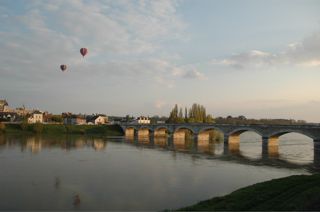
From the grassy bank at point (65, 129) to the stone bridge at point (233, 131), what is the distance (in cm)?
415

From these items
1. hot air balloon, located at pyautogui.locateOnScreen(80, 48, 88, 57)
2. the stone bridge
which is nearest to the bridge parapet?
the stone bridge

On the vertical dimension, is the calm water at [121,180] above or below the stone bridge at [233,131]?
below

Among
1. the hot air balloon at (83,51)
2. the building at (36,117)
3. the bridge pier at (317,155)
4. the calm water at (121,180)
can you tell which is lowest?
the calm water at (121,180)

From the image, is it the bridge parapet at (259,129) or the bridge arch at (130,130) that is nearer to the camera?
the bridge parapet at (259,129)

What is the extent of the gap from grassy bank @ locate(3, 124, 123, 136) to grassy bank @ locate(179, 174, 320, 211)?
2828 inches

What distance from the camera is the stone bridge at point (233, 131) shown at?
1919 inches

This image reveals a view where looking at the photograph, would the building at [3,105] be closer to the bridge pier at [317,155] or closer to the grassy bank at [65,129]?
the grassy bank at [65,129]

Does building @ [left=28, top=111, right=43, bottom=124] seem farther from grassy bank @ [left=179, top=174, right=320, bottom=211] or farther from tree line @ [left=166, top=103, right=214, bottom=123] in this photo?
grassy bank @ [left=179, top=174, right=320, bottom=211]

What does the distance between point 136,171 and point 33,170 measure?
28.2ft

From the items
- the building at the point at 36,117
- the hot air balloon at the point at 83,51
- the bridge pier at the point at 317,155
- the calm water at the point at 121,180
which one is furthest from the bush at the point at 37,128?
the bridge pier at the point at 317,155

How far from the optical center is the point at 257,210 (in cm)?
1373

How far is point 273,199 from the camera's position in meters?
15.1

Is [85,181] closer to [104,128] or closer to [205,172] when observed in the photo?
[205,172]

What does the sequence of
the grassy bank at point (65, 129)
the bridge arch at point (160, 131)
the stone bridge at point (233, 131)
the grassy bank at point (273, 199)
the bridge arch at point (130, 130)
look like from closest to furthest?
the grassy bank at point (273, 199) < the stone bridge at point (233, 131) < the grassy bank at point (65, 129) < the bridge arch at point (160, 131) < the bridge arch at point (130, 130)
